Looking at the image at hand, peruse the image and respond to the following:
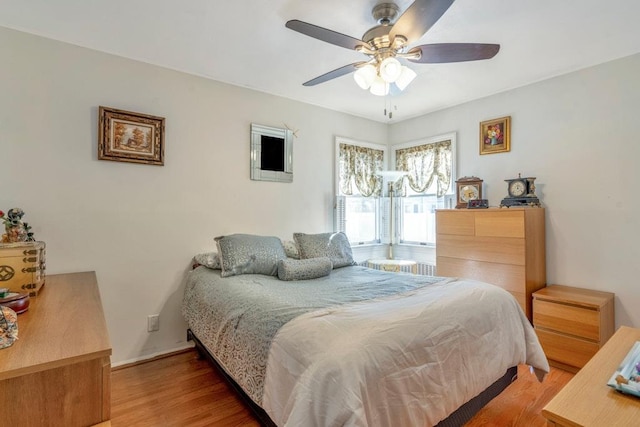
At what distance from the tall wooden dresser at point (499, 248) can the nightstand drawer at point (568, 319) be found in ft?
0.43

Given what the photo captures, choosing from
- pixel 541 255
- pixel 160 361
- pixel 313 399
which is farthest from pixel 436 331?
pixel 160 361

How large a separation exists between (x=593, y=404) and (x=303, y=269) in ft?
6.15

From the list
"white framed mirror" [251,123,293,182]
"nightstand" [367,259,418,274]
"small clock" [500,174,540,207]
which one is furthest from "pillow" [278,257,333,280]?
"small clock" [500,174,540,207]

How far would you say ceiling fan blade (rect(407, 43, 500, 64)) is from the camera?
5.91 feet

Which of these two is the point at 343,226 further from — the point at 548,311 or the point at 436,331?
the point at 436,331

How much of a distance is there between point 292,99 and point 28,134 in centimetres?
233

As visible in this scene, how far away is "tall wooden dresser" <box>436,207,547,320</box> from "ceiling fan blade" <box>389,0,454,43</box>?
1.93 m

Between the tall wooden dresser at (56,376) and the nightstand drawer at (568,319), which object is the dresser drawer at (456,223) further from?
the tall wooden dresser at (56,376)

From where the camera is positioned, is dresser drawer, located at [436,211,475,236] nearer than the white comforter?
No

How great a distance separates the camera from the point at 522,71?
2.87 m

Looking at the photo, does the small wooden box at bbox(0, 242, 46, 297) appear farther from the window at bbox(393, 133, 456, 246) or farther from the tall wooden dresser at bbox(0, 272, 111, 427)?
the window at bbox(393, 133, 456, 246)

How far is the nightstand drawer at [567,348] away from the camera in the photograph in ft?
7.86

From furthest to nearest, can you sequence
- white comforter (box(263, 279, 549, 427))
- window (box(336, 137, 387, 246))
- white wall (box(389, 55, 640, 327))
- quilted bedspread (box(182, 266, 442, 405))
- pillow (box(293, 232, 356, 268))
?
1. window (box(336, 137, 387, 246))
2. pillow (box(293, 232, 356, 268))
3. white wall (box(389, 55, 640, 327))
4. quilted bedspread (box(182, 266, 442, 405))
5. white comforter (box(263, 279, 549, 427))

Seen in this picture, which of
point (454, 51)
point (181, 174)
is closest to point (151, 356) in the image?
point (181, 174)
